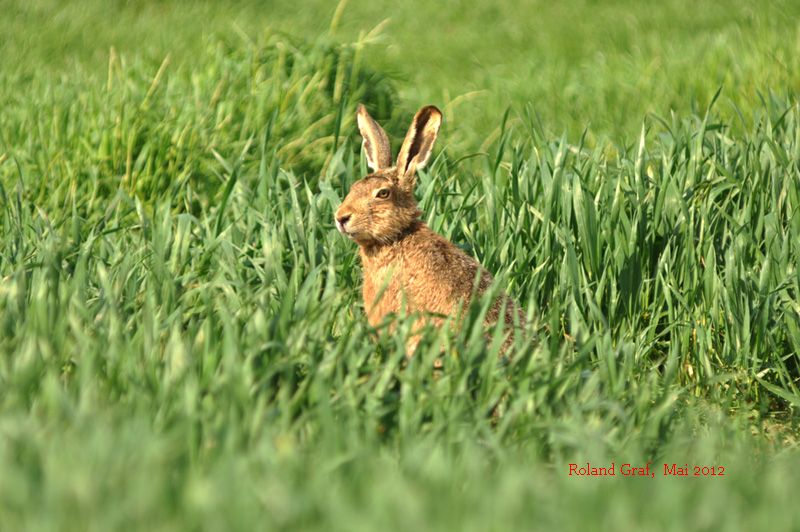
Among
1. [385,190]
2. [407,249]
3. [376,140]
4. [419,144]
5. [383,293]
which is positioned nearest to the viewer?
[383,293]

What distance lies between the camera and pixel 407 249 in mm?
4457

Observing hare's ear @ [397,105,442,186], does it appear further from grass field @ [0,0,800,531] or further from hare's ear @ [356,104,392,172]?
grass field @ [0,0,800,531]

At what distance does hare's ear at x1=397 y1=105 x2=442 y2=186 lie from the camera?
15.4 feet

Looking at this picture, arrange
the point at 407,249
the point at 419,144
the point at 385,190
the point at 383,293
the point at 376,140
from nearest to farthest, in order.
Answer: the point at 383,293 < the point at 407,249 < the point at 385,190 < the point at 419,144 < the point at 376,140

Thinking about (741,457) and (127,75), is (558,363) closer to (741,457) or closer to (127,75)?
(741,457)

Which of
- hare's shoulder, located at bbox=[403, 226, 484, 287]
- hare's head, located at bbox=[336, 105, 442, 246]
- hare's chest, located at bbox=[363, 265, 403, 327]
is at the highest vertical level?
hare's head, located at bbox=[336, 105, 442, 246]

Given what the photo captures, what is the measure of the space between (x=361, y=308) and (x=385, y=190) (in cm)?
55

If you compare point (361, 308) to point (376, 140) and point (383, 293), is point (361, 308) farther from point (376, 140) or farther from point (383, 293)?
point (376, 140)

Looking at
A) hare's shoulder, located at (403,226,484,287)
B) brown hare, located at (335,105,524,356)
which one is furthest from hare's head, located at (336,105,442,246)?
hare's shoulder, located at (403,226,484,287)

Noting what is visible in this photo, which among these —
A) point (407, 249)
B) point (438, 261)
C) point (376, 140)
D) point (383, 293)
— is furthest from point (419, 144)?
point (383, 293)

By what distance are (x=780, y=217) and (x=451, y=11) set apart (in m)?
9.40

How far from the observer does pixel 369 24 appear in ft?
41.3

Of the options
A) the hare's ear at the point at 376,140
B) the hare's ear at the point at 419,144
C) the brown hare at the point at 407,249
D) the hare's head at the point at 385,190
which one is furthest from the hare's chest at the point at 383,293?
the hare's ear at the point at 376,140

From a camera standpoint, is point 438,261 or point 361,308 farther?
point 361,308
